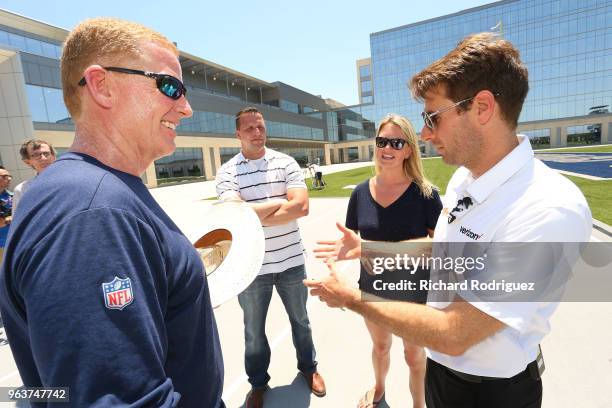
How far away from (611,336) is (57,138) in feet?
114

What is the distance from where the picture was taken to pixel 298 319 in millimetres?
3223

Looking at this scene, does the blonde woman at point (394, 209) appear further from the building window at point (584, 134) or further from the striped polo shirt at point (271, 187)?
the building window at point (584, 134)

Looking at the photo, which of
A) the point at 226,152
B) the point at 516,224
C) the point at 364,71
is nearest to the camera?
the point at 516,224

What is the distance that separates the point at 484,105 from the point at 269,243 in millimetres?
2216

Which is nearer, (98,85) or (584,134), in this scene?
(98,85)

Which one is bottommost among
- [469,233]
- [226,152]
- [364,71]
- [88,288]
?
[469,233]

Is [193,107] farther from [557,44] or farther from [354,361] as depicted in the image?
[557,44]

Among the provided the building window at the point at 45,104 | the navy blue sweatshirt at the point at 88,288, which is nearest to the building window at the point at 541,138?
the building window at the point at 45,104

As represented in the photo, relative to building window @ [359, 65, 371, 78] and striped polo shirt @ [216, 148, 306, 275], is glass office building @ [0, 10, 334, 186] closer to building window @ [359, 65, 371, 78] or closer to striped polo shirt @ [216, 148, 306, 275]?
striped polo shirt @ [216, 148, 306, 275]

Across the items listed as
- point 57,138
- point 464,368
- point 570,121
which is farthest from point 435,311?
point 570,121

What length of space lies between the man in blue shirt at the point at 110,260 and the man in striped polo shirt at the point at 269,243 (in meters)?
1.74

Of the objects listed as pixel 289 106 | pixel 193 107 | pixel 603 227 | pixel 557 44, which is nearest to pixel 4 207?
pixel 603 227

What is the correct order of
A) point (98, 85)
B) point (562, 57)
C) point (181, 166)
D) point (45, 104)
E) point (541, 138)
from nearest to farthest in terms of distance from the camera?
point (98, 85), point (45, 104), point (181, 166), point (562, 57), point (541, 138)

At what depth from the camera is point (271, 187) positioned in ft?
10.6
